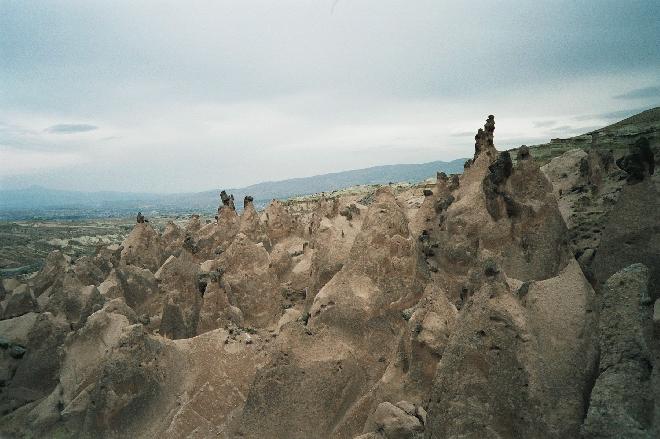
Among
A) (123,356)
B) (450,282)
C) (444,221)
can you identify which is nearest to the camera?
(123,356)

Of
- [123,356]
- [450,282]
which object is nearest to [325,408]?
[123,356]

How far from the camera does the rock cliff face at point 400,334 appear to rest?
5812 mm

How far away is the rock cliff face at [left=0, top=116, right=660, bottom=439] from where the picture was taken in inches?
229

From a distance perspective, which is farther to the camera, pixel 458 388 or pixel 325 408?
pixel 325 408

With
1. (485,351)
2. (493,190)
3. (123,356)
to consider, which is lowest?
(123,356)

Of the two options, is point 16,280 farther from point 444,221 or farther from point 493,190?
point 493,190

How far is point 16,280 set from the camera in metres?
28.4

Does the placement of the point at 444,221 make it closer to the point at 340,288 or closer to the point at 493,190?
the point at 493,190

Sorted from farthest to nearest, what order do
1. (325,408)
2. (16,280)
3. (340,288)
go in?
(16,280)
(340,288)
(325,408)

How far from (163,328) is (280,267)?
981cm

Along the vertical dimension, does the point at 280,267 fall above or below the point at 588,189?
below

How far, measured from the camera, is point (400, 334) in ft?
35.6

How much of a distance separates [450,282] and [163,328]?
10.6m

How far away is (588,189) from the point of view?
23.7 m
